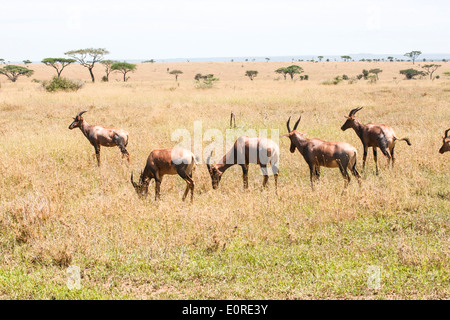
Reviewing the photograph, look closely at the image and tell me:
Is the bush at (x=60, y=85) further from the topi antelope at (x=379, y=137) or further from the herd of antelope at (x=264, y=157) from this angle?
the topi antelope at (x=379, y=137)

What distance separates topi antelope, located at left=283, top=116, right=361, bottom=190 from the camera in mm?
8219

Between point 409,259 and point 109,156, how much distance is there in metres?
9.06

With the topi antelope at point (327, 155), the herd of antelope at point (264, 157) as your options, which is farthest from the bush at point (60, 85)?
the topi antelope at point (327, 155)

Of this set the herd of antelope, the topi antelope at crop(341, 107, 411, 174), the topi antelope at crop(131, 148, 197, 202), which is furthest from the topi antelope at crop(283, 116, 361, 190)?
the topi antelope at crop(131, 148, 197, 202)

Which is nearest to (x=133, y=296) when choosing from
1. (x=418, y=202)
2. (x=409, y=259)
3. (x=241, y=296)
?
(x=241, y=296)

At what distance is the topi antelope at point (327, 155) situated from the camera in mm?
8219

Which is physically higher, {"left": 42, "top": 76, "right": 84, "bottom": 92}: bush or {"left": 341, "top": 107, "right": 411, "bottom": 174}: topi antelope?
{"left": 42, "top": 76, "right": 84, "bottom": 92}: bush

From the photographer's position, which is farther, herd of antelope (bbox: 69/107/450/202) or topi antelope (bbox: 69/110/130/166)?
topi antelope (bbox: 69/110/130/166)

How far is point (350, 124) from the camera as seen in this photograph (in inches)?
437

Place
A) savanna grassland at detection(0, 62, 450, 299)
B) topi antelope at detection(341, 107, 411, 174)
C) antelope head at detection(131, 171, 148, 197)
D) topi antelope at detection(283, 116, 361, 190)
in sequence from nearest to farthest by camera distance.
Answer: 1. savanna grassland at detection(0, 62, 450, 299)
2. antelope head at detection(131, 171, 148, 197)
3. topi antelope at detection(283, 116, 361, 190)
4. topi antelope at detection(341, 107, 411, 174)

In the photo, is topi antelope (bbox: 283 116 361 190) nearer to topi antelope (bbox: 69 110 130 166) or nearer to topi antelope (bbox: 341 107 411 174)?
topi antelope (bbox: 341 107 411 174)

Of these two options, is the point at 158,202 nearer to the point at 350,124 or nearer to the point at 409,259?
the point at 409,259

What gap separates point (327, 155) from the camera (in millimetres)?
8398

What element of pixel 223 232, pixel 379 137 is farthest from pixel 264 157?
pixel 379 137
